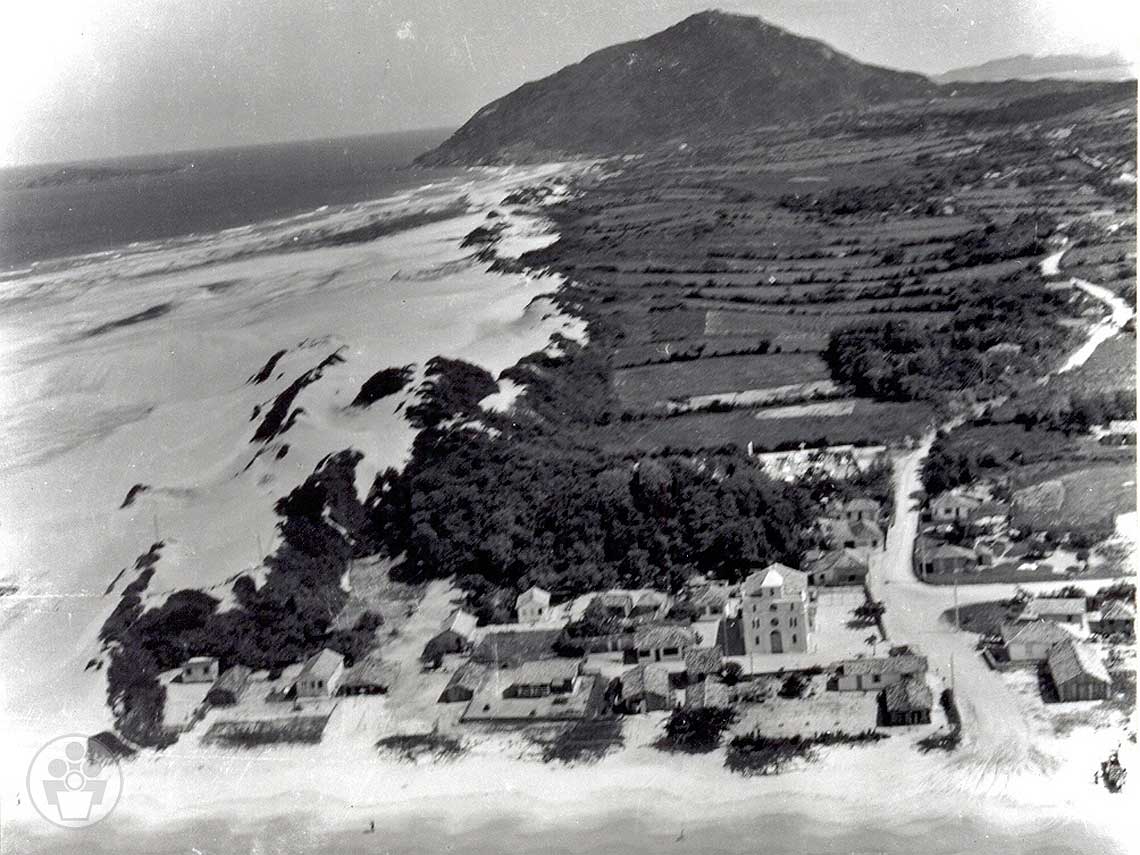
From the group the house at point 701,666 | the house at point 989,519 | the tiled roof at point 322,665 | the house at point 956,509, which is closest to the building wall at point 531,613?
the house at point 701,666

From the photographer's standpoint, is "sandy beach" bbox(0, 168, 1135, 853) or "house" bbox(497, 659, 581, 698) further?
"house" bbox(497, 659, 581, 698)

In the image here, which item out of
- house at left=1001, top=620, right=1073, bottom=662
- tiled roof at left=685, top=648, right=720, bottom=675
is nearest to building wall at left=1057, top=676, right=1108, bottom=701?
house at left=1001, top=620, right=1073, bottom=662

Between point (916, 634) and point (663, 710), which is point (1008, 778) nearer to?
point (916, 634)

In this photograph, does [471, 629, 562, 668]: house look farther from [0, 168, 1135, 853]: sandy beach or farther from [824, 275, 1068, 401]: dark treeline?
[824, 275, 1068, 401]: dark treeline

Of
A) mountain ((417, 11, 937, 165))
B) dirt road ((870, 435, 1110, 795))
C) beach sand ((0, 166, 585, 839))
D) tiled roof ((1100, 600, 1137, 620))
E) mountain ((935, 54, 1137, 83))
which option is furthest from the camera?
beach sand ((0, 166, 585, 839))

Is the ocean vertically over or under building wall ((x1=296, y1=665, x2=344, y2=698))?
over

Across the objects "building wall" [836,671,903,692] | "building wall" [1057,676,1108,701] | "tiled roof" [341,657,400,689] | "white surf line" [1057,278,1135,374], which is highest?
"white surf line" [1057,278,1135,374]

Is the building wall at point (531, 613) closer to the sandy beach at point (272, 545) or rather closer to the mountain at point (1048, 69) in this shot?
the sandy beach at point (272, 545)
